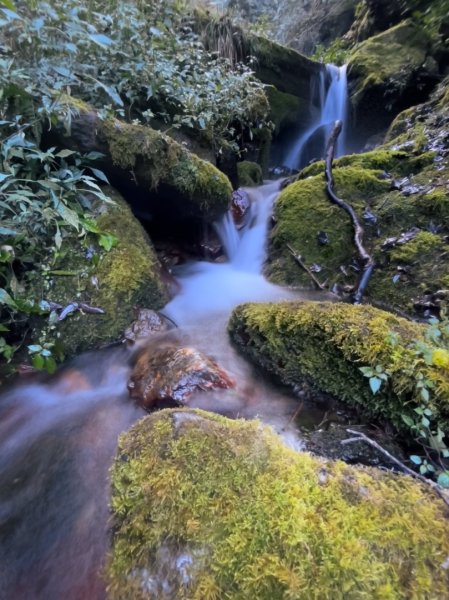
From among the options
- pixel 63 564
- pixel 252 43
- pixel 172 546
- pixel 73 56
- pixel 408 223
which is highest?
pixel 252 43

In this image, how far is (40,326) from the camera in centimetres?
334

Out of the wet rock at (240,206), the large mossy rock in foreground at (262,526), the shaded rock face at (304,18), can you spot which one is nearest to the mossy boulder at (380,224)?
the wet rock at (240,206)

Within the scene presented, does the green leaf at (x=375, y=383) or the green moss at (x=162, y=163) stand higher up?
the green moss at (x=162, y=163)

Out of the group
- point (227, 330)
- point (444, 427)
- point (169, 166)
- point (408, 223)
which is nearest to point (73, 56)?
point (169, 166)

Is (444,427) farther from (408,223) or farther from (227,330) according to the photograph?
(408,223)

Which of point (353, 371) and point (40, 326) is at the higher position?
point (353, 371)

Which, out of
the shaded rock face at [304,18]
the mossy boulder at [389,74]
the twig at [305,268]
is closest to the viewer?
the twig at [305,268]

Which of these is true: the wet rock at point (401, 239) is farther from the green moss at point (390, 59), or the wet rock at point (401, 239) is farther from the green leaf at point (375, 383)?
the green moss at point (390, 59)

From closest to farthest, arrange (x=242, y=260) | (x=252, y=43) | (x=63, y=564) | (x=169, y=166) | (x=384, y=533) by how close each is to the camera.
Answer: (x=384, y=533)
(x=63, y=564)
(x=169, y=166)
(x=242, y=260)
(x=252, y=43)

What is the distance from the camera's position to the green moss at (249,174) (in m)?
7.58

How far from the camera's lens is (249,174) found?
7.68m

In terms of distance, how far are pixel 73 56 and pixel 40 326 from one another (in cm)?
317

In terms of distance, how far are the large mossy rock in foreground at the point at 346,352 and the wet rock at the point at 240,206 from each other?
135 inches

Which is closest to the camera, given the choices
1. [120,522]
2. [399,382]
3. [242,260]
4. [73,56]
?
[120,522]
